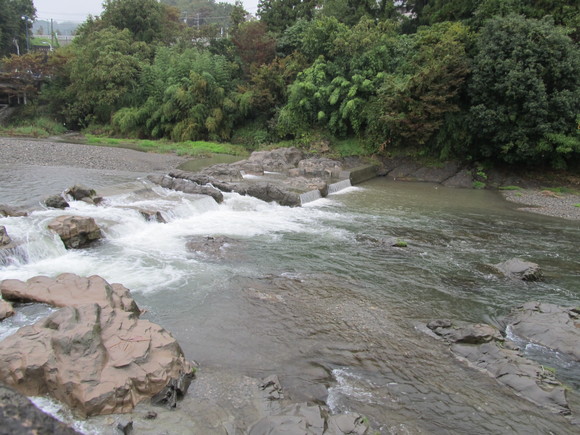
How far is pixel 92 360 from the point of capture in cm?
459

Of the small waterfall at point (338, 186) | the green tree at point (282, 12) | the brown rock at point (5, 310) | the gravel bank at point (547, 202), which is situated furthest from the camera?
the green tree at point (282, 12)

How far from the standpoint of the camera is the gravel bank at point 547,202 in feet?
48.5

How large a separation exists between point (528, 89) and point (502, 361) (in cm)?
1512

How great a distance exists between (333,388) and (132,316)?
9.16 feet

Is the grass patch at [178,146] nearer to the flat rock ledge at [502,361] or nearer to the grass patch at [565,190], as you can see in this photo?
the grass patch at [565,190]

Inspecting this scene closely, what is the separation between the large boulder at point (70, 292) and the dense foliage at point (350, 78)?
16.3 m

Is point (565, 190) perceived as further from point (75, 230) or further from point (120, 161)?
point (120, 161)

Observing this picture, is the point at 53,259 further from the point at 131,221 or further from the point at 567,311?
the point at 567,311

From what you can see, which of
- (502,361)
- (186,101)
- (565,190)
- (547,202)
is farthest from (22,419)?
(186,101)

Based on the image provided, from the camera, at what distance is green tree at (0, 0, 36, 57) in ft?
125

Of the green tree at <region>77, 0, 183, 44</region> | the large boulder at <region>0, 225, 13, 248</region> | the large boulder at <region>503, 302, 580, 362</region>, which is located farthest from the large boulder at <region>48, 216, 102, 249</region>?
the green tree at <region>77, 0, 183, 44</region>

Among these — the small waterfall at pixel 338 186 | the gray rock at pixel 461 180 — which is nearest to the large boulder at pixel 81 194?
the small waterfall at pixel 338 186

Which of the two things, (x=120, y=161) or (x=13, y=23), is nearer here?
(x=120, y=161)

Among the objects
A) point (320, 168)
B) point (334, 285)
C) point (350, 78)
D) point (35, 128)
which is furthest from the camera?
point (35, 128)
